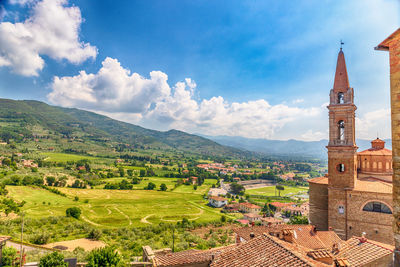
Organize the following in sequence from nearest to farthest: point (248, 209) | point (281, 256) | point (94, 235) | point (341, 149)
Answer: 1. point (281, 256)
2. point (341, 149)
3. point (94, 235)
4. point (248, 209)

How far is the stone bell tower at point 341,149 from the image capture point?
20.2 m

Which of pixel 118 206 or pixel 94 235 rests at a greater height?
pixel 94 235

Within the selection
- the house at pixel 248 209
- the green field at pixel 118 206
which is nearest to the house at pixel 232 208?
the house at pixel 248 209

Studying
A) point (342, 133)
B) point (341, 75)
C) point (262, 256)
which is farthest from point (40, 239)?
point (341, 75)

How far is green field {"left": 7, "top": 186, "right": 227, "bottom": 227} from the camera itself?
44.5 m

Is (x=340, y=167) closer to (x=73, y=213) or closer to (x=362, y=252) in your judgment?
(x=362, y=252)

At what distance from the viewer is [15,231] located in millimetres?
30281

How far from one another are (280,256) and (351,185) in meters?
16.1

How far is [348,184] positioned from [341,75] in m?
10.3

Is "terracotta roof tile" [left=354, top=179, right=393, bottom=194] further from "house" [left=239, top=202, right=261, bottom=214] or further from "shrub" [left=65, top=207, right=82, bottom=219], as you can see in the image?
"shrub" [left=65, top=207, right=82, bottom=219]

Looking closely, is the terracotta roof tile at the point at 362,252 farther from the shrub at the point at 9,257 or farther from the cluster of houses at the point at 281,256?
the shrub at the point at 9,257

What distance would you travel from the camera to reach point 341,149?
21.0 m

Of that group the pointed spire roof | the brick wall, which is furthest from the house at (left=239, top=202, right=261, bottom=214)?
the pointed spire roof

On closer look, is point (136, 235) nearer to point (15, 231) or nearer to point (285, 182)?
point (15, 231)
